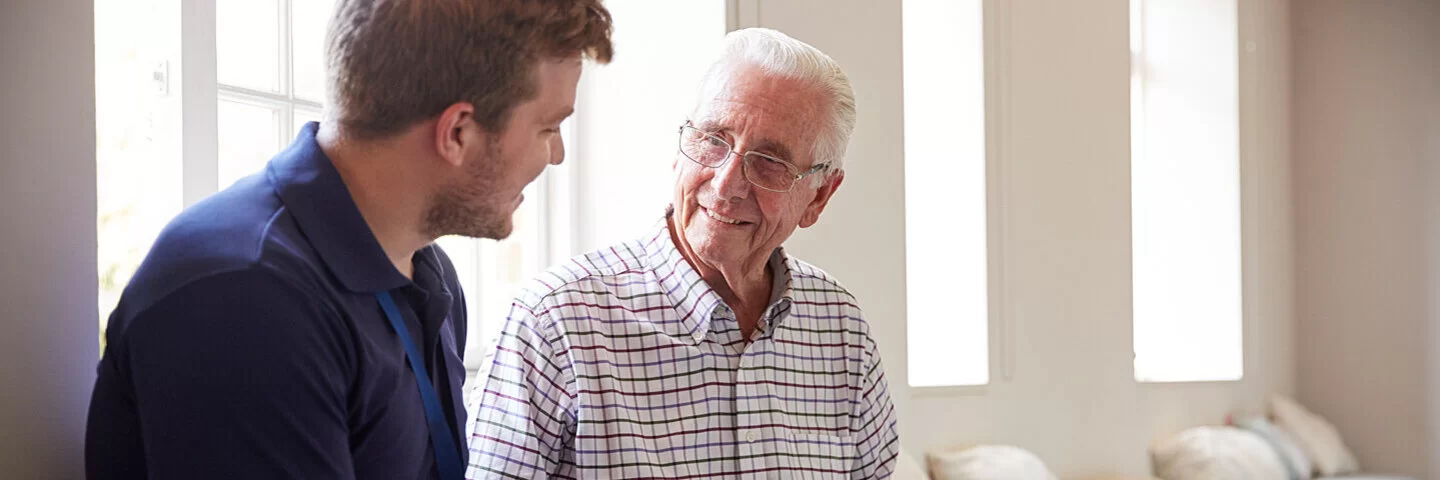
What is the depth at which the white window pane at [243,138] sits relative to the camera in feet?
8.50

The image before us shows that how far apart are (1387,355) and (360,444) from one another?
20.0ft

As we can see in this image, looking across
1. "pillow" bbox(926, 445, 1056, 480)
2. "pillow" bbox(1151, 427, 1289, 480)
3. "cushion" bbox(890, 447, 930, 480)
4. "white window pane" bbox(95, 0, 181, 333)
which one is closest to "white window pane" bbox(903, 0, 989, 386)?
"pillow" bbox(926, 445, 1056, 480)


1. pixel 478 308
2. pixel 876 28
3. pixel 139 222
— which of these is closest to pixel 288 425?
pixel 139 222

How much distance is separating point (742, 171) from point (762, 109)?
0.34 feet

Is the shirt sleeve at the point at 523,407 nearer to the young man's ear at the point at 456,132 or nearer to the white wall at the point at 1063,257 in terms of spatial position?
the young man's ear at the point at 456,132

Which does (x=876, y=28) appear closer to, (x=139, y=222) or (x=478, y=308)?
(x=478, y=308)

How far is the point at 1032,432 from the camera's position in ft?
16.0

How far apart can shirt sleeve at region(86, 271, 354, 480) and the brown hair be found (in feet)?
0.62

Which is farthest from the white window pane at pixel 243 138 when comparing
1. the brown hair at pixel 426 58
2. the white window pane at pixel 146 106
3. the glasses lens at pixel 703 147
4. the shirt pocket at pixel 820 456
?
the brown hair at pixel 426 58

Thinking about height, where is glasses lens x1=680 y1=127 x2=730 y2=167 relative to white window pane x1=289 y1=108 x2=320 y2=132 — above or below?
below

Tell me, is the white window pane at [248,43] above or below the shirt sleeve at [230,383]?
above

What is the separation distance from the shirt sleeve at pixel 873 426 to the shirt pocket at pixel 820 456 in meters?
0.04

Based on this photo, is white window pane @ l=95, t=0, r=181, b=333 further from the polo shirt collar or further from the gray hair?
the polo shirt collar

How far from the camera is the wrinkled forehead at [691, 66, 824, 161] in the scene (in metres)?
2.00
